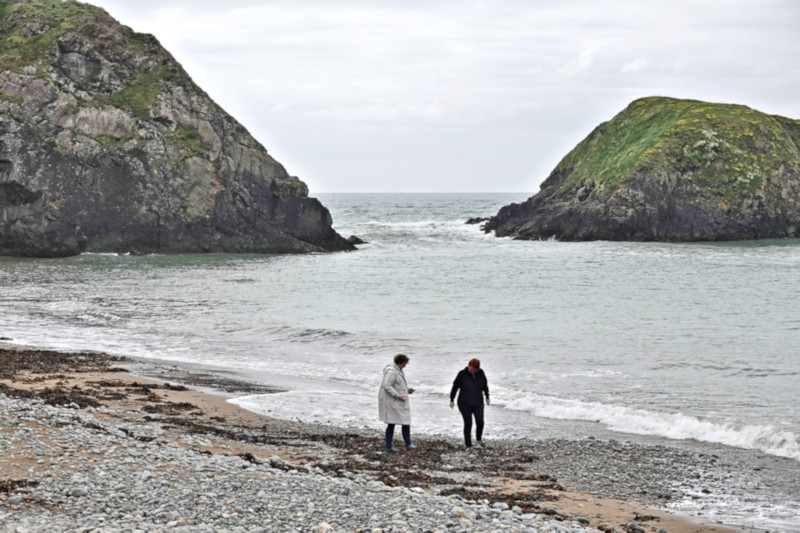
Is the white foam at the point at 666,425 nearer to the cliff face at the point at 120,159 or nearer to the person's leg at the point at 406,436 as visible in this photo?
the person's leg at the point at 406,436

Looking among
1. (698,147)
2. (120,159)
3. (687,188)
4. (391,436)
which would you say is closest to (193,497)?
(391,436)

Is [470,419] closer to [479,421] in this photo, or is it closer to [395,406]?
[479,421]

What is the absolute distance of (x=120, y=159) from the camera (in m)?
70.8

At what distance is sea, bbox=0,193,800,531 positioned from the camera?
1809 centimetres

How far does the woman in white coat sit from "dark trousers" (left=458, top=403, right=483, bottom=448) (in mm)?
1070

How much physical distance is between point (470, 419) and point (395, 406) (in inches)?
63.0

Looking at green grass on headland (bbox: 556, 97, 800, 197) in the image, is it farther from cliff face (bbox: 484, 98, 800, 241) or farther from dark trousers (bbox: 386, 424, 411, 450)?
dark trousers (bbox: 386, 424, 411, 450)

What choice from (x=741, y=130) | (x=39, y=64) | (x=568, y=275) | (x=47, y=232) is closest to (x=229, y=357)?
(x=568, y=275)

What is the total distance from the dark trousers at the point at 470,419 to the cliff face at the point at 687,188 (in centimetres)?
7515

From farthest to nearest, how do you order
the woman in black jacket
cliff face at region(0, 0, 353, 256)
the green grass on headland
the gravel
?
the green grass on headland
cliff face at region(0, 0, 353, 256)
the woman in black jacket
the gravel

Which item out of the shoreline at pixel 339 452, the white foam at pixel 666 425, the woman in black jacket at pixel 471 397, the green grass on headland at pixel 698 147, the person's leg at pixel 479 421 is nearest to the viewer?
the shoreline at pixel 339 452

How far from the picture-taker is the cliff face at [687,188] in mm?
88688

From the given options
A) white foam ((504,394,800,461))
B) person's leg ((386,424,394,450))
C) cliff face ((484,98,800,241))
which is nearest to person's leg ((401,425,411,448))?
person's leg ((386,424,394,450))

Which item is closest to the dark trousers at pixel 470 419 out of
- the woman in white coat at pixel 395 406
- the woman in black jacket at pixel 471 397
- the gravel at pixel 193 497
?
the woman in black jacket at pixel 471 397
